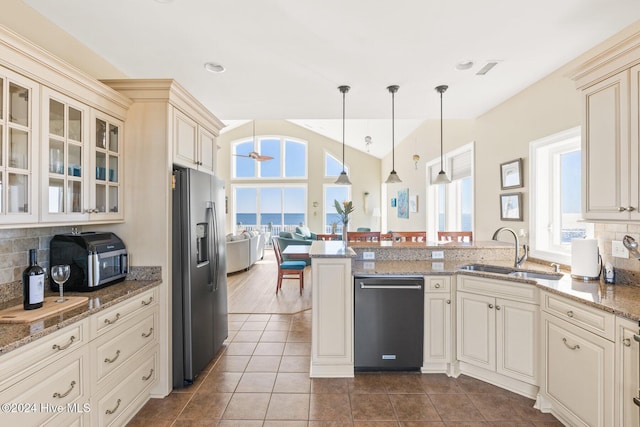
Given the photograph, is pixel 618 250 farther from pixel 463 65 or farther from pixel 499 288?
pixel 463 65

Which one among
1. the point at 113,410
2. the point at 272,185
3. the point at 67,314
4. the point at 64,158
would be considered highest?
the point at 272,185

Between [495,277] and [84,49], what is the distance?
3.73 metres

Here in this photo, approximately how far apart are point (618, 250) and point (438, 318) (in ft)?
4.44

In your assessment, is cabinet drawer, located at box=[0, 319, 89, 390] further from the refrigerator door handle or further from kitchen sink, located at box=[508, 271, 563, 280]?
kitchen sink, located at box=[508, 271, 563, 280]

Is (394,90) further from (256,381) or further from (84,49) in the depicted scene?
(256,381)

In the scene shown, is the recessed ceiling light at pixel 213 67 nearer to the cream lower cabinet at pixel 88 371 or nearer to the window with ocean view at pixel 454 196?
the cream lower cabinet at pixel 88 371

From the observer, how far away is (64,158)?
1.80 meters

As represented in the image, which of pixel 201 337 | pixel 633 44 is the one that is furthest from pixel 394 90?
pixel 201 337

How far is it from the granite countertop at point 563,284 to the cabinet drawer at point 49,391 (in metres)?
1.88

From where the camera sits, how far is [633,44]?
1.69 meters

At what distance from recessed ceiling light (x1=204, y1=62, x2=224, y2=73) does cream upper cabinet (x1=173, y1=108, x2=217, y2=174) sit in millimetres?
503

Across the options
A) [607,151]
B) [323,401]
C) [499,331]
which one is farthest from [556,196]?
[323,401]

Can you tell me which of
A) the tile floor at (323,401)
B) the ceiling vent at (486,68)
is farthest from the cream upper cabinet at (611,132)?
the tile floor at (323,401)

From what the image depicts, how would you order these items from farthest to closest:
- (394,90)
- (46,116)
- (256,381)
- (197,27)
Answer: (394,90) < (256,381) < (197,27) < (46,116)
